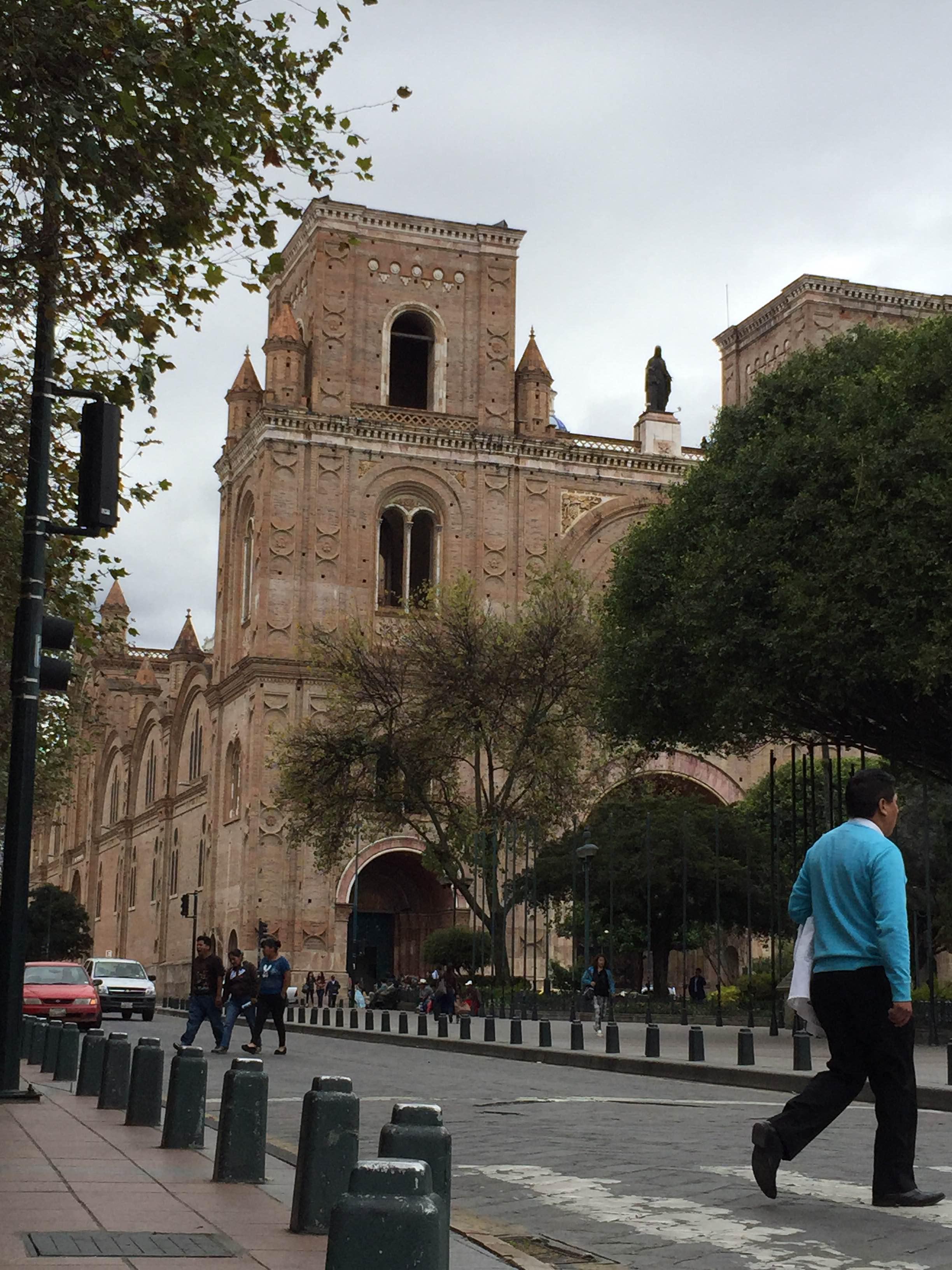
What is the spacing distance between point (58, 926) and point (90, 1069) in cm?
7008

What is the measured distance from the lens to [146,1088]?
432 inches

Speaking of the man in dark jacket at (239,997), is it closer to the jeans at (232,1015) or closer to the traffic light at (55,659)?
the jeans at (232,1015)

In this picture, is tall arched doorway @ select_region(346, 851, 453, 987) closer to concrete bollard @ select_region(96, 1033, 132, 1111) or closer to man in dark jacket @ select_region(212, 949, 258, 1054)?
man in dark jacket @ select_region(212, 949, 258, 1054)

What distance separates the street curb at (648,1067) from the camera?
14.8 m

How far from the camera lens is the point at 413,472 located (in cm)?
5644

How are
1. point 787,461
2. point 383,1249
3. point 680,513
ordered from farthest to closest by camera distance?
point 680,513 → point 787,461 → point 383,1249

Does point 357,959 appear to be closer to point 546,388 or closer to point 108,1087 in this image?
point 546,388

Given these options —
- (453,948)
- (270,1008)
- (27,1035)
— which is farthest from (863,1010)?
(453,948)

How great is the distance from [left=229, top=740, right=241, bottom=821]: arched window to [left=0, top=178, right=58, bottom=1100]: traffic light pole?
43734 millimetres

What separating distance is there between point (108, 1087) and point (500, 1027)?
21.9m

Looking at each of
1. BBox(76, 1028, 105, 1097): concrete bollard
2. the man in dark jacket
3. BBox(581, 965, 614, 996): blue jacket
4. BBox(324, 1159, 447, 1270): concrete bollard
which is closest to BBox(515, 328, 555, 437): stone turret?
BBox(581, 965, 614, 996): blue jacket

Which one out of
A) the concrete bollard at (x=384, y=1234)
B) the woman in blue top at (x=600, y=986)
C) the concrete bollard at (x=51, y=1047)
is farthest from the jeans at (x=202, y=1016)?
the concrete bollard at (x=384, y=1234)

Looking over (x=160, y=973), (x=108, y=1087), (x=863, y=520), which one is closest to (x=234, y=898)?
(x=160, y=973)

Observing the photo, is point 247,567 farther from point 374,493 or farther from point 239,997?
point 239,997
